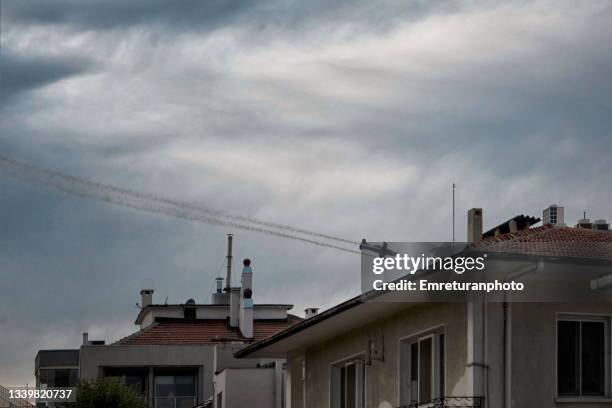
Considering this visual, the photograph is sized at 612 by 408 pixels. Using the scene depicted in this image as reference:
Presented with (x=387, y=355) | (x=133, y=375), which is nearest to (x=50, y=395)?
(x=133, y=375)

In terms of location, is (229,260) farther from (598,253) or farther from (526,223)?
(598,253)

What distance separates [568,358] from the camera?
2472cm

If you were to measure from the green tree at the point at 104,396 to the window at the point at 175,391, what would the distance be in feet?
34.8

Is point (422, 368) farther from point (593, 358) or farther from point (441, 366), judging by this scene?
point (593, 358)

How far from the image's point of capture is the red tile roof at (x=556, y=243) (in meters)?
24.2

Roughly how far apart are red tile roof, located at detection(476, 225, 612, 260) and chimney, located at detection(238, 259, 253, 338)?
127 feet

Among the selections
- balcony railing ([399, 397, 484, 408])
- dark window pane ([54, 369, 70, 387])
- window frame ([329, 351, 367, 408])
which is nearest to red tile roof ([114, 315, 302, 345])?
dark window pane ([54, 369, 70, 387])

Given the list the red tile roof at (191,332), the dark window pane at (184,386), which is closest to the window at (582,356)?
the dark window pane at (184,386)

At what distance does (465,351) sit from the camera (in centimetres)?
2475

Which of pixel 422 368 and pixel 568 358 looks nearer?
pixel 568 358

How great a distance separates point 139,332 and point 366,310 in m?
38.6

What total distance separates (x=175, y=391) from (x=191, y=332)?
4.53 meters

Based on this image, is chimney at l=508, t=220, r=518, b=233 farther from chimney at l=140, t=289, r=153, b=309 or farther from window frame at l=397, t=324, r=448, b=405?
chimney at l=140, t=289, r=153, b=309

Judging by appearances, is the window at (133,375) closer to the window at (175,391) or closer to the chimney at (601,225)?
the window at (175,391)
